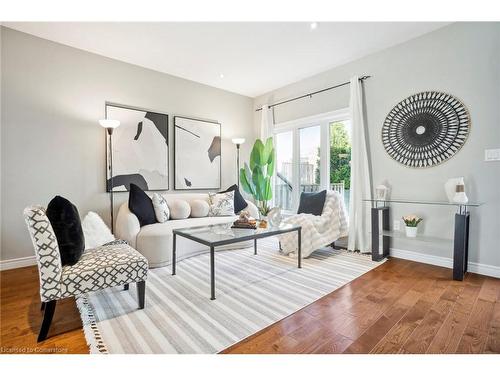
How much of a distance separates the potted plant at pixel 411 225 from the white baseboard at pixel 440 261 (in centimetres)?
40

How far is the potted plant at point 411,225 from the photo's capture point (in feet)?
9.53

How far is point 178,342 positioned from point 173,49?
3280 millimetres

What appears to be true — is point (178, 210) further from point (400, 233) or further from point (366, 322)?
point (400, 233)

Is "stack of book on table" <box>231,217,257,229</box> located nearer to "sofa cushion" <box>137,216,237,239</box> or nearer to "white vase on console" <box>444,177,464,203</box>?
"sofa cushion" <box>137,216,237,239</box>

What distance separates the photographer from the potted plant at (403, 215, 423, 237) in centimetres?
291

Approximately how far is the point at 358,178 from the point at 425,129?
3.09 feet

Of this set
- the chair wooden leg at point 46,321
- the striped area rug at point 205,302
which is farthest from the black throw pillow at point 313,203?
the chair wooden leg at point 46,321

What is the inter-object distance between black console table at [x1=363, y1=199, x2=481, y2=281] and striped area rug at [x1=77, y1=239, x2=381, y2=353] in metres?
0.36

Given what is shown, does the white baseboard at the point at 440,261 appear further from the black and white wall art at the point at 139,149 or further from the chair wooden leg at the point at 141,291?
the black and white wall art at the point at 139,149

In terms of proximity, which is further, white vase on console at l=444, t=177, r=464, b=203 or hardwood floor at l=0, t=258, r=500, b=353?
white vase on console at l=444, t=177, r=464, b=203

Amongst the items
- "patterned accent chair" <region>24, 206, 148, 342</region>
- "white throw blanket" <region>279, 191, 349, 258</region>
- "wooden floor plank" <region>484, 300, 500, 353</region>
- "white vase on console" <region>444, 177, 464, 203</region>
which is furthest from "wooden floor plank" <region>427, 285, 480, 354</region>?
"patterned accent chair" <region>24, 206, 148, 342</region>

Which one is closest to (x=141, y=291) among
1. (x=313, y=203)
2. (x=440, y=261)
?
(x=313, y=203)
